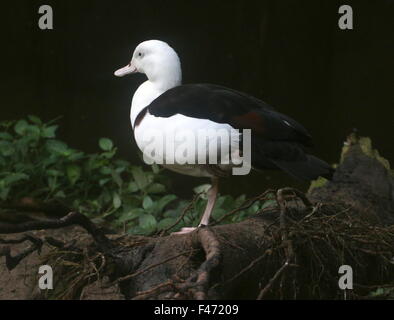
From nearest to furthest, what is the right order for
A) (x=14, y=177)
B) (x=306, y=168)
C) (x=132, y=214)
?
(x=306, y=168), (x=132, y=214), (x=14, y=177)

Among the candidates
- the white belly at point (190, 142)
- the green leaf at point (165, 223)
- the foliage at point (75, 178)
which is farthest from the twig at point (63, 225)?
the foliage at point (75, 178)

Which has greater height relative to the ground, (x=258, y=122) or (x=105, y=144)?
(x=258, y=122)

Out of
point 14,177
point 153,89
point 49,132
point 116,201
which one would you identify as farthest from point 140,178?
point 153,89

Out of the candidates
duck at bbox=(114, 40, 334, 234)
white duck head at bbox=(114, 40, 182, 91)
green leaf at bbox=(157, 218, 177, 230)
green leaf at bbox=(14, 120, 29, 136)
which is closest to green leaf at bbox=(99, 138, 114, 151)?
green leaf at bbox=(14, 120, 29, 136)

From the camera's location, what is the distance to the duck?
8.07ft

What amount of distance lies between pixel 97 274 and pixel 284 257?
0.59 metres

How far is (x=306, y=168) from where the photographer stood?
2.45 meters

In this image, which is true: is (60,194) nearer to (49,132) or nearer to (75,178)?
(75,178)

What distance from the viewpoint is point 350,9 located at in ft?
12.2

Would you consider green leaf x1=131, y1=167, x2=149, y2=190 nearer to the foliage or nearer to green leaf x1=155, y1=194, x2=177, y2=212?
the foliage

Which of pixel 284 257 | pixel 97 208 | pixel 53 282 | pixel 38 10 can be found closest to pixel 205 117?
pixel 284 257

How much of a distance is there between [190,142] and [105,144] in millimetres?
1516

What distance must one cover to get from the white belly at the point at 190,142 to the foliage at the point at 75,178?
3.55ft

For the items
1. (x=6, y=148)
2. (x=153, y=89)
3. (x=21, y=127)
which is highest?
(x=153, y=89)
